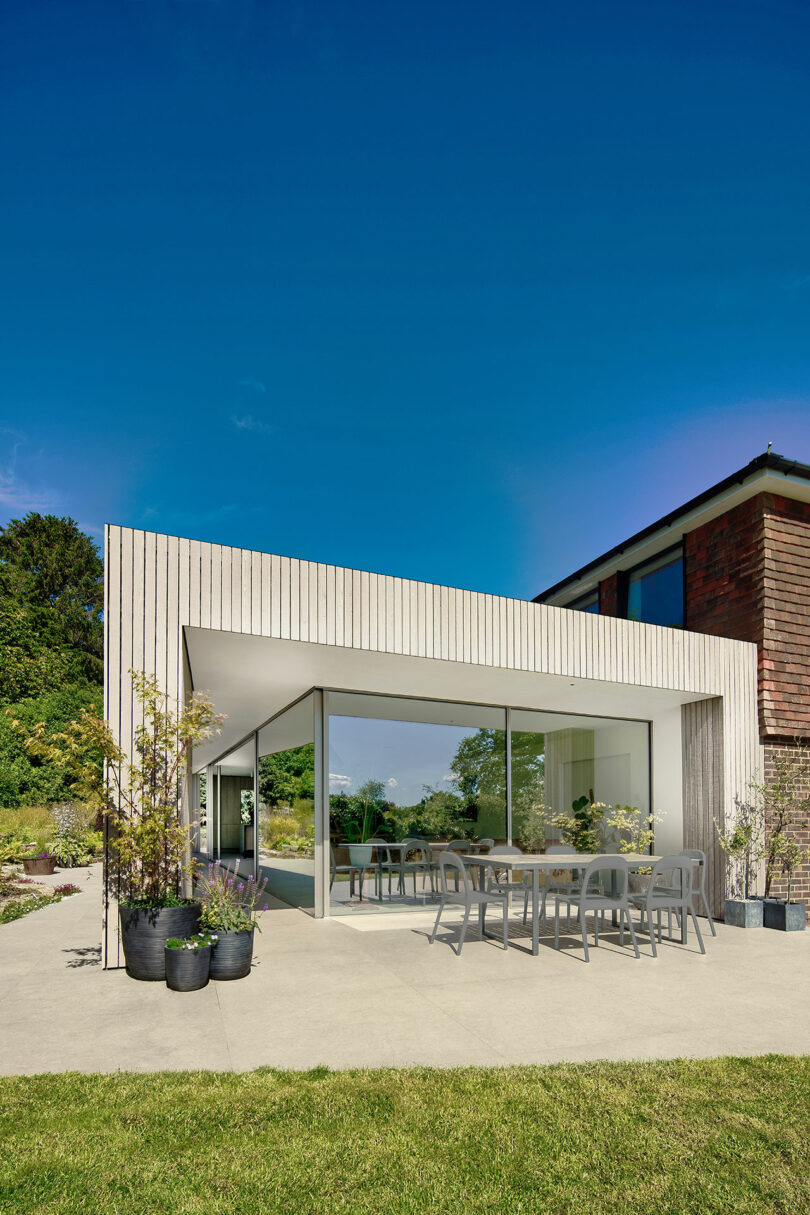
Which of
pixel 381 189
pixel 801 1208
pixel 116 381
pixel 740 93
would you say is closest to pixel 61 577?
pixel 116 381

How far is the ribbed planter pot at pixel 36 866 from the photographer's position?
13850 mm

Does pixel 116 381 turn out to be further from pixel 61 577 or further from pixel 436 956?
pixel 436 956

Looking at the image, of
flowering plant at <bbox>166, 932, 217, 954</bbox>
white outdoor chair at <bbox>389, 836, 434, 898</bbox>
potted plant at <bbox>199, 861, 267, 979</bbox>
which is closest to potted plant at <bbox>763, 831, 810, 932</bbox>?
white outdoor chair at <bbox>389, 836, 434, 898</bbox>

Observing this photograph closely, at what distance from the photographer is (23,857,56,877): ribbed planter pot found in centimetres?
1385

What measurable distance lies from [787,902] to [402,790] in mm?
4894

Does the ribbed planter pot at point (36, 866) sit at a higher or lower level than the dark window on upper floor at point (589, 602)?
lower

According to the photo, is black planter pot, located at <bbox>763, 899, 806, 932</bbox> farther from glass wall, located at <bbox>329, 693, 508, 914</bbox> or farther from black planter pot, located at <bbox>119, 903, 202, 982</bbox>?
black planter pot, located at <bbox>119, 903, 202, 982</bbox>

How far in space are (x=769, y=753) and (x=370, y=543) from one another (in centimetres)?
3481

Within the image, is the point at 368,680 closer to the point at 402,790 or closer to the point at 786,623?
the point at 402,790

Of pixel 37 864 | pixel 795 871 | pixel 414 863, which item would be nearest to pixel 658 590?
pixel 795 871

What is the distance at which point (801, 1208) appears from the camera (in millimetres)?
2668

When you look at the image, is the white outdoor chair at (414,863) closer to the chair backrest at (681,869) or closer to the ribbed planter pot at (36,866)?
the chair backrest at (681,869)

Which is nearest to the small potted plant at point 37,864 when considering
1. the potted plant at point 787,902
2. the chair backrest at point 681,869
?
the chair backrest at point 681,869

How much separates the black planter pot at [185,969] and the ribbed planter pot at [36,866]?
32.3 feet
